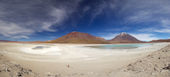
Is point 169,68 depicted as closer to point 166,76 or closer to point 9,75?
point 166,76

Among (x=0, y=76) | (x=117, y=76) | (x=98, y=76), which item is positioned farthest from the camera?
(x=98, y=76)

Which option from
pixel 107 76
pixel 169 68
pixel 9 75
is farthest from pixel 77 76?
pixel 169 68

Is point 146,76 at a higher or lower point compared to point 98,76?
higher

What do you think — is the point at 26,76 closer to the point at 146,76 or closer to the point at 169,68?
the point at 146,76

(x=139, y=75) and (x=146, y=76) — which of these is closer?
(x=146, y=76)

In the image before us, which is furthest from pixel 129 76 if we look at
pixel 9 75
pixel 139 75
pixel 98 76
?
pixel 9 75

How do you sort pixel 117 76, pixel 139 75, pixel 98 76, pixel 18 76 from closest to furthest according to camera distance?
pixel 18 76
pixel 139 75
pixel 117 76
pixel 98 76

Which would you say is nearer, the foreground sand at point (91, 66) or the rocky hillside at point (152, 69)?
the rocky hillside at point (152, 69)

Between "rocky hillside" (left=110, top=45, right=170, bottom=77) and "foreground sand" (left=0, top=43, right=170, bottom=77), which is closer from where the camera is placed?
"rocky hillside" (left=110, top=45, right=170, bottom=77)

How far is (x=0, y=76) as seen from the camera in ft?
9.95

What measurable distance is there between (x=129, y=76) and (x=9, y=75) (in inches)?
229

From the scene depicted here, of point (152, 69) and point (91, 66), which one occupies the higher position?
point (152, 69)

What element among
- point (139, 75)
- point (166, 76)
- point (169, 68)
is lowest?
point (139, 75)

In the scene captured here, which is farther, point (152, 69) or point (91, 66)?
point (91, 66)
